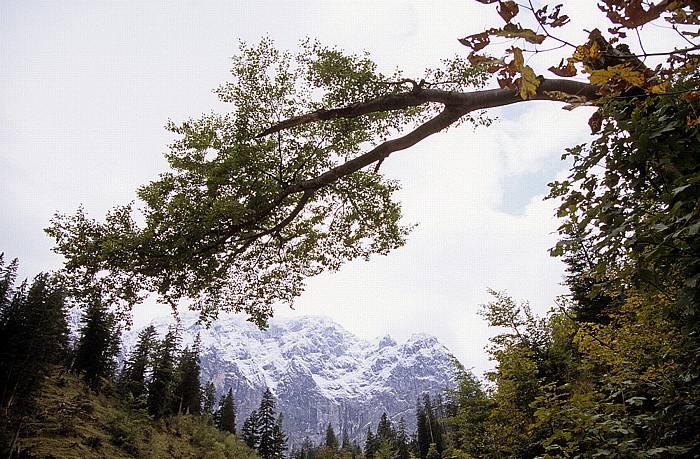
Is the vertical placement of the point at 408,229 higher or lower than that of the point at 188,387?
lower

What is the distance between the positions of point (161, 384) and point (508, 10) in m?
54.5

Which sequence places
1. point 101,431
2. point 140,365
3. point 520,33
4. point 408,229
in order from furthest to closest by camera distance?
1. point 140,365
2. point 101,431
3. point 408,229
4. point 520,33

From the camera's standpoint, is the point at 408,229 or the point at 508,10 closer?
the point at 508,10

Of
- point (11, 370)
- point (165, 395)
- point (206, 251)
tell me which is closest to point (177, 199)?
point (206, 251)

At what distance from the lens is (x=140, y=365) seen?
49.7m

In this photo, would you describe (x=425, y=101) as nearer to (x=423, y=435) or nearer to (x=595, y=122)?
(x=595, y=122)

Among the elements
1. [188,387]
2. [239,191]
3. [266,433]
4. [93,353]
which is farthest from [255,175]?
[266,433]

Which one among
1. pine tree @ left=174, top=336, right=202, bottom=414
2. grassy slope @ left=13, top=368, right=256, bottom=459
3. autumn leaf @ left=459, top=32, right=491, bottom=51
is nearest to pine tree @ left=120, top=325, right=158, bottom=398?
grassy slope @ left=13, top=368, right=256, bottom=459

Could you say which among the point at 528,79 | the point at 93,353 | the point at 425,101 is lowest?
the point at 528,79

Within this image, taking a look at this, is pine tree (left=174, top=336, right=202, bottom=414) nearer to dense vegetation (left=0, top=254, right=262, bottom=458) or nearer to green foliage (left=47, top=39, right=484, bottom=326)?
dense vegetation (left=0, top=254, right=262, bottom=458)

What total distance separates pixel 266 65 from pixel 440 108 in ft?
12.0

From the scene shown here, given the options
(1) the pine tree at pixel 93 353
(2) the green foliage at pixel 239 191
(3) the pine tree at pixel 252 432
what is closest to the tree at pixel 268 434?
(3) the pine tree at pixel 252 432

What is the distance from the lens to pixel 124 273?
651 centimetres

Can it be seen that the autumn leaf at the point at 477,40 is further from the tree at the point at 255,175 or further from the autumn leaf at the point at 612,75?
the tree at the point at 255,175
